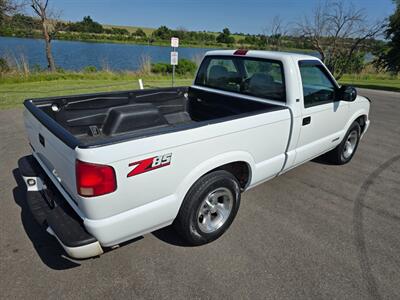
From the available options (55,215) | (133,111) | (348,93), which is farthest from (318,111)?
(55,215)

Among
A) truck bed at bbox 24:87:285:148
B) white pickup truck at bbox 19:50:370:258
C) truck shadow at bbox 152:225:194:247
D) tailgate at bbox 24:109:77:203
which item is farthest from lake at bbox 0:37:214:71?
truck shadow at bbox 152:225:194:247

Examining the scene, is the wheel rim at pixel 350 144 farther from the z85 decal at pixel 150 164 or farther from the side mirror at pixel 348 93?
the z85 decal at pixel 150 164

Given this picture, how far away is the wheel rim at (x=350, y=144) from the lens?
4605 mm

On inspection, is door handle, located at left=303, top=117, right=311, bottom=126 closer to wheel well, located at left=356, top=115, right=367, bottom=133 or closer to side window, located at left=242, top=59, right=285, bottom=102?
side window, located at left=242, top=59, right=285, bottom=102

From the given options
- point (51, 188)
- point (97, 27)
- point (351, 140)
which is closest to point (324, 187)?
point (351, 140)

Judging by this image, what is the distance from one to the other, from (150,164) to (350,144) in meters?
4.16

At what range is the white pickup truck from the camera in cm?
184

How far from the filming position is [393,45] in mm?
17844

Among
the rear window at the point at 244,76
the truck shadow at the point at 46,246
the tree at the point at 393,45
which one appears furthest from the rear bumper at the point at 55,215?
Answer: the tree at the point at 393,45

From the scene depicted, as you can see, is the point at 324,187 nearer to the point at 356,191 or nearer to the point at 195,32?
the point at 356,191

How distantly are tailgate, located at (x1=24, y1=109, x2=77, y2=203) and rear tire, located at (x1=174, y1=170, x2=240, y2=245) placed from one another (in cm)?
95

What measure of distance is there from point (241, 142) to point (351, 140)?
3.19 m

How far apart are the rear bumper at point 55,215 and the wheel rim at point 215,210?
1010 millimetres

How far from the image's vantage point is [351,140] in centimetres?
472
